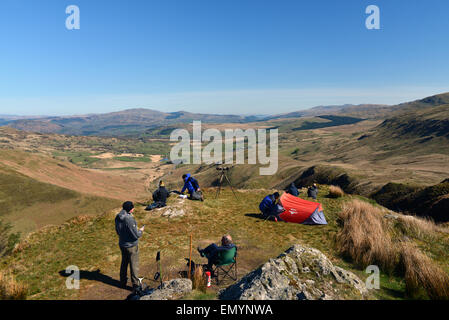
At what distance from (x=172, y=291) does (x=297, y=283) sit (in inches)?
137

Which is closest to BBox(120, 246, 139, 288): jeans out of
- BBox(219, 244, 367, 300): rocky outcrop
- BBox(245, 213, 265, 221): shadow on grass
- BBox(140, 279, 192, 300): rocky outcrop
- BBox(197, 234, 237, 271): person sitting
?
BBox(140, 279, 192, 300): rocky outcrop

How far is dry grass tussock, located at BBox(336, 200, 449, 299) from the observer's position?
22.3ft

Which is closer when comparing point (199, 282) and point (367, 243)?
point (199, 282)

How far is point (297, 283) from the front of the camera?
6.53m

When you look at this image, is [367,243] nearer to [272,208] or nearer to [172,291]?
[272,208]

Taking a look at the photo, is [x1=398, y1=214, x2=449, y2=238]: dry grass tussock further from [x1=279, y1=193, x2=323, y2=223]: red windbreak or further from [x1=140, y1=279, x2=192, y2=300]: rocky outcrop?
[x1=140, y1=279, x2=192, y2=300]: rocky outcrop

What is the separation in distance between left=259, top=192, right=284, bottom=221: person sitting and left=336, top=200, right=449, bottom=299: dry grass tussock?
411 centimetres

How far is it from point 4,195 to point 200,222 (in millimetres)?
90635

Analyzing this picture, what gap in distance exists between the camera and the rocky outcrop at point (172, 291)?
6.25 m

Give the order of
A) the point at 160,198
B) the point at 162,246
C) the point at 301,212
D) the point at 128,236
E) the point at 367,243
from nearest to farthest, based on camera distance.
→ the point at 128,236
the point at 367,243
the point at 162,246
the point at 301,212
the point at 160,198

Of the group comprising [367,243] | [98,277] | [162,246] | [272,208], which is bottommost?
[162,246]

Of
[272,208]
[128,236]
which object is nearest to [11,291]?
[128,236]
